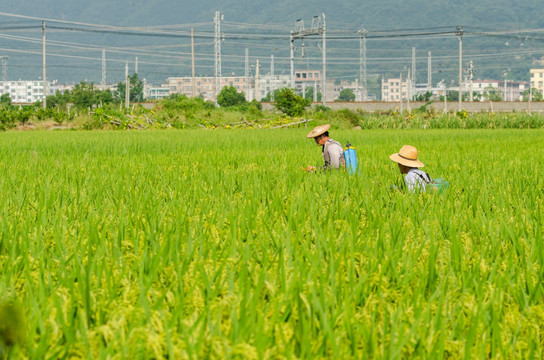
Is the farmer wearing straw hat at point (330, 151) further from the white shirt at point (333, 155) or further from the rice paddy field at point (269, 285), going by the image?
the rice paddy field at point (269, 285)

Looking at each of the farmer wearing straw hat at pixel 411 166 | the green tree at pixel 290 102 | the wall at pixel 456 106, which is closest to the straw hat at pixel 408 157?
the farmer wearing straw hat at pixel 411 166

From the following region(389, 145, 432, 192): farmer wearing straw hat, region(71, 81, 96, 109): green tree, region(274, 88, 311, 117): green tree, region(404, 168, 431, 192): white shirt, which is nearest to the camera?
region(404, 168, 431, 192): white shirt

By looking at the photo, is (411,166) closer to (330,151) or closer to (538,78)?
(330,151)

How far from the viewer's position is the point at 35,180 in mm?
4953

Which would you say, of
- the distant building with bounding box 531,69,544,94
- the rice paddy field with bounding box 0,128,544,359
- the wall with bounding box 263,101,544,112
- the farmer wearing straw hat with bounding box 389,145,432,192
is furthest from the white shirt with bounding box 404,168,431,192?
the distant building with bounding box 531,69,544,94

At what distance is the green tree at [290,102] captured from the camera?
26.6 m

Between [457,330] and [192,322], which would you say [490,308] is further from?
[192,322]

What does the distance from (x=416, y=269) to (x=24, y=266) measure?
1.24 metres

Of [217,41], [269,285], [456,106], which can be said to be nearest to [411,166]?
[269,285]

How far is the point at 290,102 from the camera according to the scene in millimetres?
26797

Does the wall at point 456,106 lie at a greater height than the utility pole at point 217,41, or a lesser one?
lesser

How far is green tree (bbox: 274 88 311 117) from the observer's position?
2659 centimetres

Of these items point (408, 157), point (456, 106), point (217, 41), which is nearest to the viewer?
point (408, 157)

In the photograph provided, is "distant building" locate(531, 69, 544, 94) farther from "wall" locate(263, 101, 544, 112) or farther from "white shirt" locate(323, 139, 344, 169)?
"white shirt" locate(323, 139, 344, 169)
